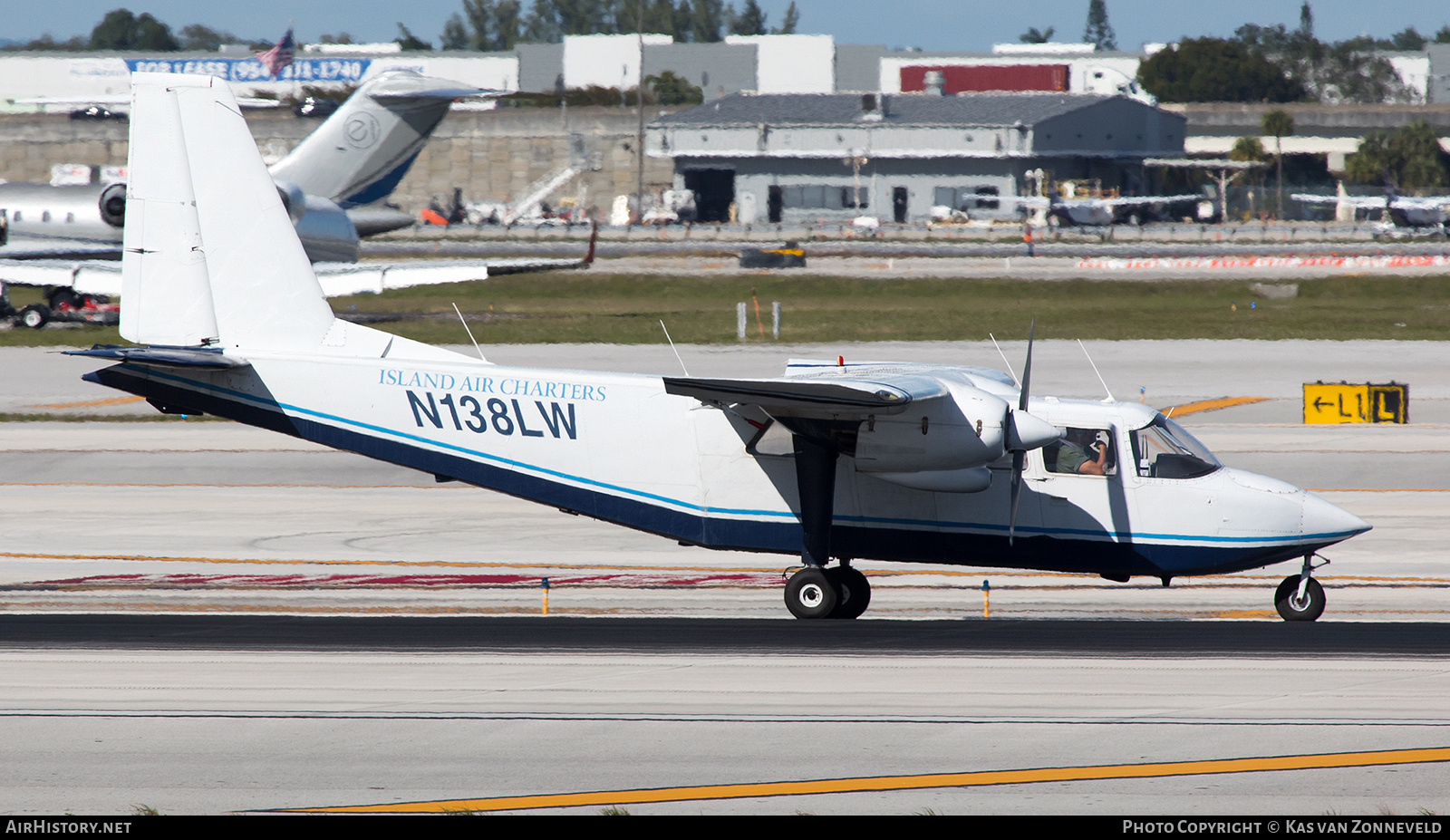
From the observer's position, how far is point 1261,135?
154m

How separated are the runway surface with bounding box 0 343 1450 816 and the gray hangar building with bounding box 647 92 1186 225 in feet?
344

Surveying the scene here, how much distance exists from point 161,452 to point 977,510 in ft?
63.9

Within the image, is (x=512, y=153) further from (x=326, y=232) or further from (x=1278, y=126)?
(x=326, y=232)

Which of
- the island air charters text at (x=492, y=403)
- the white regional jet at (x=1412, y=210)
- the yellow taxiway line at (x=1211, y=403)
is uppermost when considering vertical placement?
the white regional jet at (x=1412, y=210)

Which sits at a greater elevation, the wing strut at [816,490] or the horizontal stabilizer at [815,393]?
the horizontal stabilizer at [815,393]

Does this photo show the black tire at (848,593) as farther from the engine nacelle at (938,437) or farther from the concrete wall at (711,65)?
the concrete wall at (711,65)

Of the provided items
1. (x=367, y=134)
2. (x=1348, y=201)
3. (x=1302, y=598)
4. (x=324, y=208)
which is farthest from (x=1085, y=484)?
(x=1348, y=201)

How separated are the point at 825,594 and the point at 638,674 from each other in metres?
3.27

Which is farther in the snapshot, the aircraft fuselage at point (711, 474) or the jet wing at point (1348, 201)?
the jet wing at point (1348, 201)

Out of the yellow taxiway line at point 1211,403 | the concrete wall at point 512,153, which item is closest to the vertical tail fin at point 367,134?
the yellow taxiway line at point 1211,403

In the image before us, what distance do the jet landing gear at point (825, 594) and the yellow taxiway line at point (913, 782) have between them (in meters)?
5.74

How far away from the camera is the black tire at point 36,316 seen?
52094mm
